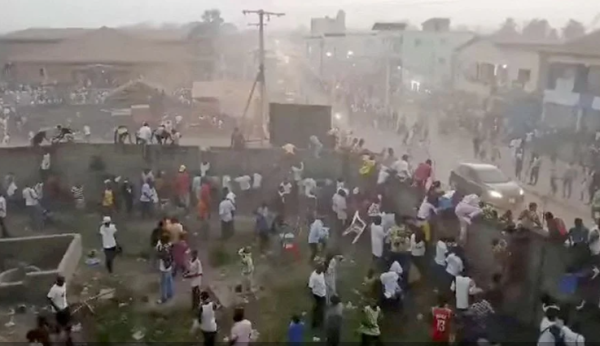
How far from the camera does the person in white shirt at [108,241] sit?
7.01 m

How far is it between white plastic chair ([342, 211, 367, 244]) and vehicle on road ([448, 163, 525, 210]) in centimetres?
134

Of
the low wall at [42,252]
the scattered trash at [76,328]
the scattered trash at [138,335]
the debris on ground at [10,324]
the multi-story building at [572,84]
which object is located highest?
the multi-story building at [572,84]

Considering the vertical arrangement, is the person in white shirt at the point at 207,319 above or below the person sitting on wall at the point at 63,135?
below

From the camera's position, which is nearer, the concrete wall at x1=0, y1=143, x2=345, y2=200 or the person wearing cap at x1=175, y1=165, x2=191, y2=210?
the person wearing cap at x1=175, y1=165, x2=191, y2=210

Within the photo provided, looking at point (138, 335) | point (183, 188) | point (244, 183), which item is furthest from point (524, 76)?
point (138, 335)

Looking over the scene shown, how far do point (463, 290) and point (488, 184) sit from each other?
2885 millimetres

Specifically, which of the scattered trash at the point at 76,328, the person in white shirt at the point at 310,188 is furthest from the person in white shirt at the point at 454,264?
the scattered trash at the point at 76,328

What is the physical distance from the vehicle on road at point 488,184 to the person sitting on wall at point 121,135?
4.97 m

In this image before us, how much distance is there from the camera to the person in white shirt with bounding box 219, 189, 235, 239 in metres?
7.96

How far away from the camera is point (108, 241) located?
712 cm

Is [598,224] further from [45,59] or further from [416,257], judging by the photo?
[45,59]

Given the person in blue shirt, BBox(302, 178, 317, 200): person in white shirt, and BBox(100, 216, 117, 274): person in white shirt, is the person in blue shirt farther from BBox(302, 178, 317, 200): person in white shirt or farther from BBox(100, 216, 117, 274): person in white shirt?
→ BBox(302, 178, 317, 200): person in white shirt

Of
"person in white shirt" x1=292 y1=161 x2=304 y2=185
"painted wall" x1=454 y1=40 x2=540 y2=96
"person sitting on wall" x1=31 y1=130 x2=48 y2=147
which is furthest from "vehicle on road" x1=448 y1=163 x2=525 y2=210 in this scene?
"person sitting on wall" x1=31 y1=130 x2=48 y2=147

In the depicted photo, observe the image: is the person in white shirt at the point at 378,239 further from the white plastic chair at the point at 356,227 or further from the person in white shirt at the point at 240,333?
the person in white shirt at the point at 240,333
